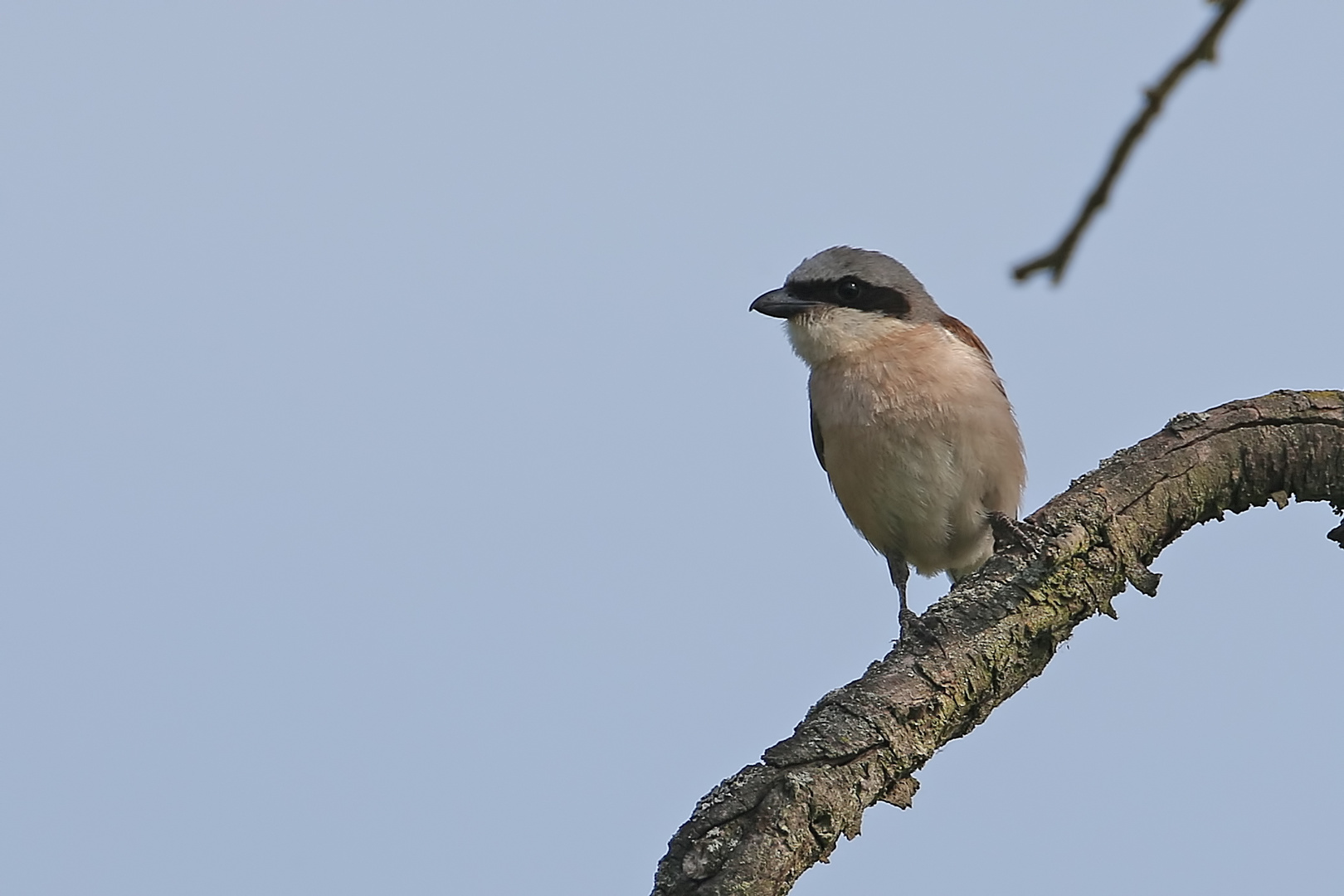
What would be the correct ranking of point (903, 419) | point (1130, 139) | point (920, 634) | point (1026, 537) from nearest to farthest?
point (1130, 139)
point (920, 634)
point (1026, 537)
point (903, 419)

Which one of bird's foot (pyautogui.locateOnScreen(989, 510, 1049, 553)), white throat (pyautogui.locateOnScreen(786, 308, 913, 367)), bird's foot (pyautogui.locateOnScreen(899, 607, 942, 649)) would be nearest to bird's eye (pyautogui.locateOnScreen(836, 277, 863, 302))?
white throat (pyautogui.locateOnScreen(786, 308, 913, 367))

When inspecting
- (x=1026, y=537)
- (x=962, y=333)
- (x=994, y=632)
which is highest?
(x=962, y=333)

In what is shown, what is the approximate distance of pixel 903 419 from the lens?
591 centimetres

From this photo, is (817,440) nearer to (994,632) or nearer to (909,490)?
(909,490)

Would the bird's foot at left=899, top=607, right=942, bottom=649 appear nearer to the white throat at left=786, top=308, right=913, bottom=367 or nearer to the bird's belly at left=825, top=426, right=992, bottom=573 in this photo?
the bird's belly at left=825, top=426, right=992, bottom=573

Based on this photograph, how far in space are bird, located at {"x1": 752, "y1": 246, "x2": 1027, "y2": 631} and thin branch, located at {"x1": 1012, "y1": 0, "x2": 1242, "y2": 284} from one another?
150 inches

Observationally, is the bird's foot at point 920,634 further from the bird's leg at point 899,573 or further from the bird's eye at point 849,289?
the bird's eye at point 849,289

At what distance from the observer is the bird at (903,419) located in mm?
5902

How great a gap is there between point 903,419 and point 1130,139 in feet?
13.4

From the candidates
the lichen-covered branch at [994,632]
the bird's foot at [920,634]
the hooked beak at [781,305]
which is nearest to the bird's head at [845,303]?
the hooked beak at [781,305]

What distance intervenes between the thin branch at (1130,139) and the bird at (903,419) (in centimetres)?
380

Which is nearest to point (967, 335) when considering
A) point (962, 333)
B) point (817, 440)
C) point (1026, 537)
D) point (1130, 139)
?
point (962, 333)

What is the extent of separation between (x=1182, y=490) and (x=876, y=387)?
6.48 feet

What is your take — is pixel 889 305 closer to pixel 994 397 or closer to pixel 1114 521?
pixel 994 397
